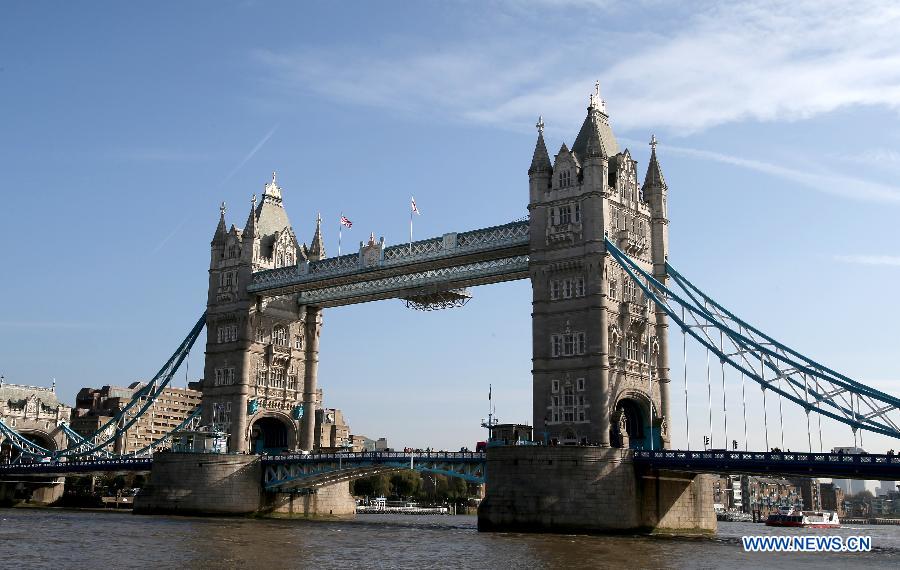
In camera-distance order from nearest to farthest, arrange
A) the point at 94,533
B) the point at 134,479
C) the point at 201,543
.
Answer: the point at 201,543, the point at 94,533, the point at 134,479

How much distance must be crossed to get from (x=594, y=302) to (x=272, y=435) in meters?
44.2

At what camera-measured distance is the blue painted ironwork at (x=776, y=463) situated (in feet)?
200

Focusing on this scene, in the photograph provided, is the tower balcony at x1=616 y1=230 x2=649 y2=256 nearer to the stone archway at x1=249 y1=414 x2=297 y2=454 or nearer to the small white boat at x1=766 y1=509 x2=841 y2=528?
the stone archway at x1=249 y1=414 x2=297 y2=454

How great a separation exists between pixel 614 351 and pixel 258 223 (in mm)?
45036

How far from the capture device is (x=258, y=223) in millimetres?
104875

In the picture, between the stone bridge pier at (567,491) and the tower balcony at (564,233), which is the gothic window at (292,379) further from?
the stone bridge pier at (567,491)

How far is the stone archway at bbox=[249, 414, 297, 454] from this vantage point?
102812 mm

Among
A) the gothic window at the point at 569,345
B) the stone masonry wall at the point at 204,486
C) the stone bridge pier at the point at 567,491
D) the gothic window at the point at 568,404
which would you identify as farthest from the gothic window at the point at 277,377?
the gothic window at the point at 568,404

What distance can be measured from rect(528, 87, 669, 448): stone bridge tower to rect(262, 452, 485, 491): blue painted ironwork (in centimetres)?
Result: 658

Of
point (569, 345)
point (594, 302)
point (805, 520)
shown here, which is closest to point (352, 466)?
point (569, 345)

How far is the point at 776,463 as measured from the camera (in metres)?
64.6

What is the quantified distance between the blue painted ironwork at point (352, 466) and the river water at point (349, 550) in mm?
5792

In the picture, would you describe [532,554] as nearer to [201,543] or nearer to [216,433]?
[201,543]

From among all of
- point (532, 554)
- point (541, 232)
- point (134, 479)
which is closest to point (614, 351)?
point (541, 232)
